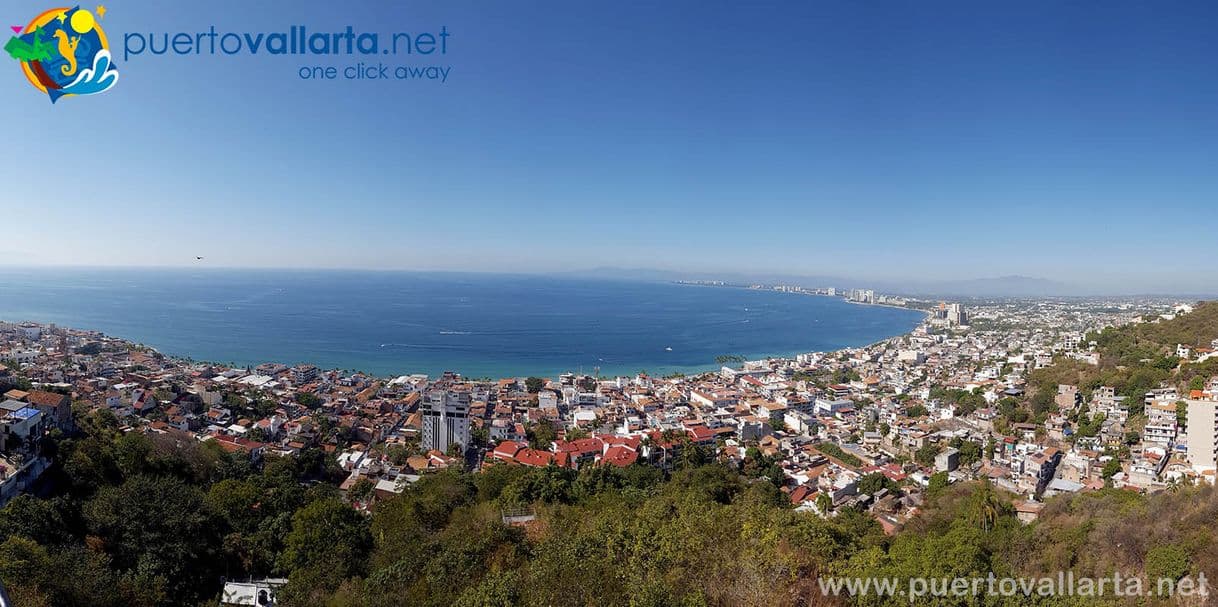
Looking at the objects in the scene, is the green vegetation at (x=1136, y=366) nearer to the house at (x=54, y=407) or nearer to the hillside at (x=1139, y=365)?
the hillside at (x=1139, y=365)

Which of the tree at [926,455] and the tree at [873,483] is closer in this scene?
the tree at [873,483]

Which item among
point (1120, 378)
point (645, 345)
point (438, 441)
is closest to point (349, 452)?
point (438, 441)

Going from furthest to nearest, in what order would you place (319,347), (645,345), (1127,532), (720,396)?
(645,345)
(319,347)
(720,396)
(1127,532)

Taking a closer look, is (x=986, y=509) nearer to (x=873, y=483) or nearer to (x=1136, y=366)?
(x=873, y=483)

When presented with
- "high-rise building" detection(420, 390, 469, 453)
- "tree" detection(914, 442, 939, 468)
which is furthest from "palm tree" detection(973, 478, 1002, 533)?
"high-rise building" detection(420, 390, 469, 453)

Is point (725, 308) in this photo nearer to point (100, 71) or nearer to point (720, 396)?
point (720, 396)

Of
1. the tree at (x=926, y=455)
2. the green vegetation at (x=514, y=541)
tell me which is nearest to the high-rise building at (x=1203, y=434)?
the tree at (x=926, y=455)

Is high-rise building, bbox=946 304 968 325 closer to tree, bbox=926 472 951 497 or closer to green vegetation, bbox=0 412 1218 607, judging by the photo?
tree, bbox=926 472 951 497
